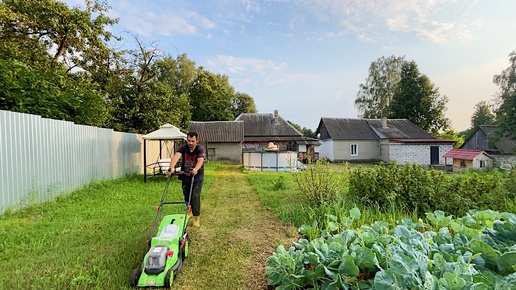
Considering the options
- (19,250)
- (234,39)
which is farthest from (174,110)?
(19,250)

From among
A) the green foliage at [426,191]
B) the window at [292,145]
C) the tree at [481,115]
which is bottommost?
the green foliage at [426,191]

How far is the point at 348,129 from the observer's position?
3003 cm

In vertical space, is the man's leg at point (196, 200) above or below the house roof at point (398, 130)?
below

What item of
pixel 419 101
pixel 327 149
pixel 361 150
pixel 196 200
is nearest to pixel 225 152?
pixel 327 149

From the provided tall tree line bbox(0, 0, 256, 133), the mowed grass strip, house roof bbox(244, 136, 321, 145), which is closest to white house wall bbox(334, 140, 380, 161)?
house roof bbox(244, 136, 321, 145)

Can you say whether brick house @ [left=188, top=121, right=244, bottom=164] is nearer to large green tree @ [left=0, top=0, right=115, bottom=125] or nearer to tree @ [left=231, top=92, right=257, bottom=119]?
large green tree @ [left=0, top=0, right=115, bottom=125]

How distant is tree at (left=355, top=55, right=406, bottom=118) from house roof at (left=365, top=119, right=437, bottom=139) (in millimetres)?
8104

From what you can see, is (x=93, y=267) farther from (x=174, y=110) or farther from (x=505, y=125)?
(x=505, y=125)

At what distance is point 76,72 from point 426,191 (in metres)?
17.6

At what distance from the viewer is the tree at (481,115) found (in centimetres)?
4385

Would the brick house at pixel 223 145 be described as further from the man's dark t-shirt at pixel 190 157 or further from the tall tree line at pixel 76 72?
the man's dark t-shirt at pixel 190 157

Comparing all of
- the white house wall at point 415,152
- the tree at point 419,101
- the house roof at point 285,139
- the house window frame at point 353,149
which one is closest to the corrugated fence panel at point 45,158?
the house roof at point 285,139

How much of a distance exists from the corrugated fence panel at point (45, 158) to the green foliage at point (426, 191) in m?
6.65

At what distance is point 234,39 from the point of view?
1294 centimetres
